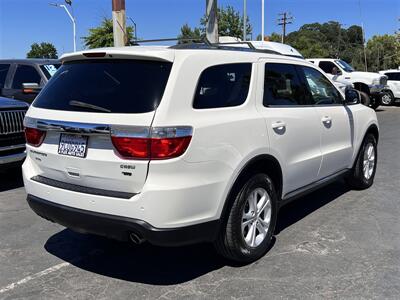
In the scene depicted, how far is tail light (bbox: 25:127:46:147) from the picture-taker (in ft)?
13.1

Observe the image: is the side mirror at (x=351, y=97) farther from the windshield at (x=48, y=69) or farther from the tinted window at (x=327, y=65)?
the tinted window at (x=327, y=65)

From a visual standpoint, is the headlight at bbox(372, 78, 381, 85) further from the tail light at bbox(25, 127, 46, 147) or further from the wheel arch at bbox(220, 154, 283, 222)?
the tail light at bbox(25, 127, 46, 147)

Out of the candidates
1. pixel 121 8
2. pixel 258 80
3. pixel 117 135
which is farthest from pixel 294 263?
pixel 121 8

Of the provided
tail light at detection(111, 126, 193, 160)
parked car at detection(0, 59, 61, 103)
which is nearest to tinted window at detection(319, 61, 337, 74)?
parked car at detection(0, 59, 61, 103)

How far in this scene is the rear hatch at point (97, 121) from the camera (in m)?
3.40

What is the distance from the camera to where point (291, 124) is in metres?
4.55

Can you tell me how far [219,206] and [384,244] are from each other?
191 cm

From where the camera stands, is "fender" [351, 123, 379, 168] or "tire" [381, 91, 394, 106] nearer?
"fender" [351, 123, 379, 168]

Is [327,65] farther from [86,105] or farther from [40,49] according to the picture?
[40,49]

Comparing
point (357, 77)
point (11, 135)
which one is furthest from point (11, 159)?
point (357, 77)

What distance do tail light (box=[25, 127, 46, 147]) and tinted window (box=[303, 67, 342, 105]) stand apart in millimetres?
2786

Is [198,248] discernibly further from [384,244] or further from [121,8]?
[121,8]

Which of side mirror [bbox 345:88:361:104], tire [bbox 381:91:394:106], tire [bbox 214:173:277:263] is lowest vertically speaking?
tire [bbox 214:173:277:263]

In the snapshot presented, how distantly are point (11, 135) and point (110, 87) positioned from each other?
3.62m
